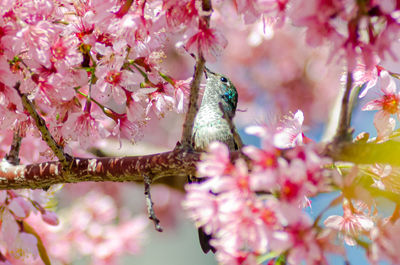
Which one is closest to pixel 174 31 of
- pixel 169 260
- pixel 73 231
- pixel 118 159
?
pixel 118 159

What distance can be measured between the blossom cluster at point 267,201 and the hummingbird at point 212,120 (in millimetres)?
1145

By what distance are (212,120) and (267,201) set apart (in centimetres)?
148

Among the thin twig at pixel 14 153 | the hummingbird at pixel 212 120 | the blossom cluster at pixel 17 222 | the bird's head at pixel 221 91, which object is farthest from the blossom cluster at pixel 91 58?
the bird's head at pixel 221 91

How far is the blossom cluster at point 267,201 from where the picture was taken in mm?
966

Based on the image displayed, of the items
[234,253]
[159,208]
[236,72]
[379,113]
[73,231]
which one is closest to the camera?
[234,253]

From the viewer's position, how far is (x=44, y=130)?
1.53m

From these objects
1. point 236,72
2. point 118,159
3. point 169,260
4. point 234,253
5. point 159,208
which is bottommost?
point 234,253

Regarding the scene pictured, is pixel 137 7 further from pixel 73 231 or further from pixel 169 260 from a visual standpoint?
pixel 169 260

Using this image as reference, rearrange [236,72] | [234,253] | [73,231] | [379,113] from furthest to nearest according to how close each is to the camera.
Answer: [236,72], [73,231], [379,113], [234,253]

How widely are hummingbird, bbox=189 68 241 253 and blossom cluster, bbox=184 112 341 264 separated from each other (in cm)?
114

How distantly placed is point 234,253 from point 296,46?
484 centimetres

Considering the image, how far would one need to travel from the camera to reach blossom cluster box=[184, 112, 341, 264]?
0.97 meters

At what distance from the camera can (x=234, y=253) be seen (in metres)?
1.11

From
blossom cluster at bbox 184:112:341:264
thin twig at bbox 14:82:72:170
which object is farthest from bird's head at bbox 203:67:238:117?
blossom cluster at bbox 184:112:341:264
